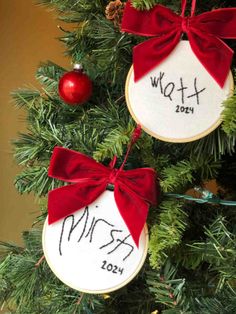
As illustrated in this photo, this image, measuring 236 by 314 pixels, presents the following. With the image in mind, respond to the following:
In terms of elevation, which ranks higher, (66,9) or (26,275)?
(66,9)

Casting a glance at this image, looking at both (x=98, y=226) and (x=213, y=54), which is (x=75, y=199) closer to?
(x=98, y=226)

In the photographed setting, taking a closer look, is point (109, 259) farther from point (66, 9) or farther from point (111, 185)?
point (66, 9)

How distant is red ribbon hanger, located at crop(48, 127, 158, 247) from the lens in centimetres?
40

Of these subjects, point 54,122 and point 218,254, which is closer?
point 218,254

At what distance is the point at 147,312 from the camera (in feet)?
1.65

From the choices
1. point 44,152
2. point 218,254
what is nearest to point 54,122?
point 44,152

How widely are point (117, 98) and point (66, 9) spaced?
130mm

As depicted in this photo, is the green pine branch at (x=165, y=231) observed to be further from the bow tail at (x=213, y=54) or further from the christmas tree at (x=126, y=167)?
the bow tail at (x=213, y=54)

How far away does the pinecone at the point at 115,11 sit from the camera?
46cm

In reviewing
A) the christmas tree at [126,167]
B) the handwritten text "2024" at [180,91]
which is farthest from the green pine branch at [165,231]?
the handwritten text "2024" at [180,91]

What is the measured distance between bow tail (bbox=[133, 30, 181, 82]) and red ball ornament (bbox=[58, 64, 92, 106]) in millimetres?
93

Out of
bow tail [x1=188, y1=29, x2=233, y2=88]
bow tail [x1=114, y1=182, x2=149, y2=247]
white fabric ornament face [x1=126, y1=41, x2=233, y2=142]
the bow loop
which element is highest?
the bow loop

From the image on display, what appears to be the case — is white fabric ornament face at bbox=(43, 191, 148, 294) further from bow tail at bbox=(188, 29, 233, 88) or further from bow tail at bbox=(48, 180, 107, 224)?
bow tail at bbox=(188, 29, 233, 88)

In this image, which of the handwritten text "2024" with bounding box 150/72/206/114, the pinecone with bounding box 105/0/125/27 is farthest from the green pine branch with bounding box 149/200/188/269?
the pinecone with bounding box 105/0/125/27
